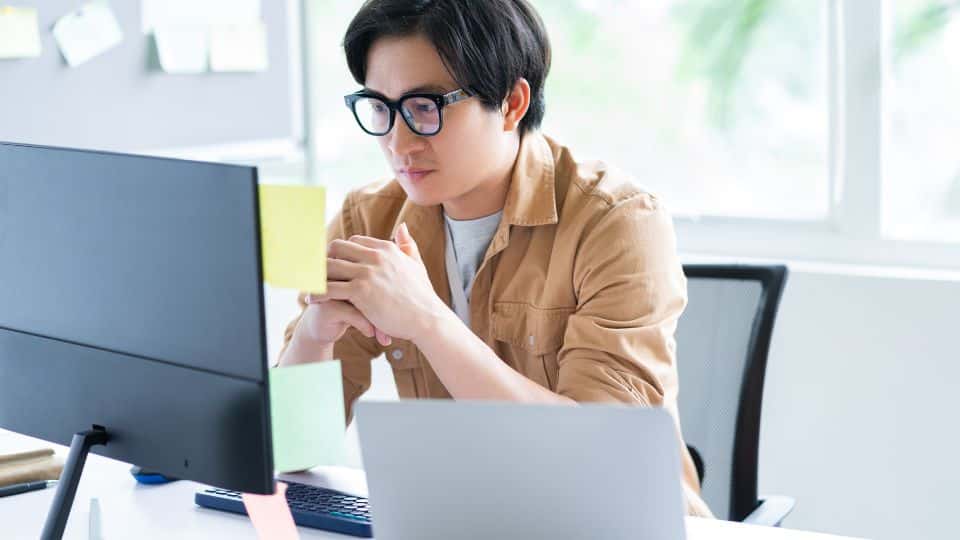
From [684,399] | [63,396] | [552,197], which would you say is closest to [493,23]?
[552,197]

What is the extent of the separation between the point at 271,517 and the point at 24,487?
42 cm

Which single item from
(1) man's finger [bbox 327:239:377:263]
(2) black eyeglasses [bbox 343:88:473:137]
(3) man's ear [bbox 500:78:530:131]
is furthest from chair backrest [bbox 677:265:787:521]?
(1) man's finger [bbox 327:239:377:263]

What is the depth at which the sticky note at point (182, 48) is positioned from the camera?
260 cm

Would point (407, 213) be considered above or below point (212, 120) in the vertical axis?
below

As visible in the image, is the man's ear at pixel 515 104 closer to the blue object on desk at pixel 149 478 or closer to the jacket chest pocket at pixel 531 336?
the jacket chest pocket at pixel 531 336

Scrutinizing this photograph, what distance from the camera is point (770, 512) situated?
5.25ft

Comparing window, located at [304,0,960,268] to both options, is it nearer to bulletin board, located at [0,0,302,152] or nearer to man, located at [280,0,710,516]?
bulletin board, located at [0,0,302,152]

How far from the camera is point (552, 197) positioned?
5.50ft

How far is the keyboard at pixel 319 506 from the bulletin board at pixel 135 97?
1251mm

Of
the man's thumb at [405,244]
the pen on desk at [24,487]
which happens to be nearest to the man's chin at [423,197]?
the man's thumb at [405,244]

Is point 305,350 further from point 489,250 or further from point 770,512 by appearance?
point 770,512

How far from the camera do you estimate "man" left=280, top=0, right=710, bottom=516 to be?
1480 mm

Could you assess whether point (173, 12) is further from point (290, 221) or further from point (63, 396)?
point (290, 221)

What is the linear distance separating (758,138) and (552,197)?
1041 millimetres
